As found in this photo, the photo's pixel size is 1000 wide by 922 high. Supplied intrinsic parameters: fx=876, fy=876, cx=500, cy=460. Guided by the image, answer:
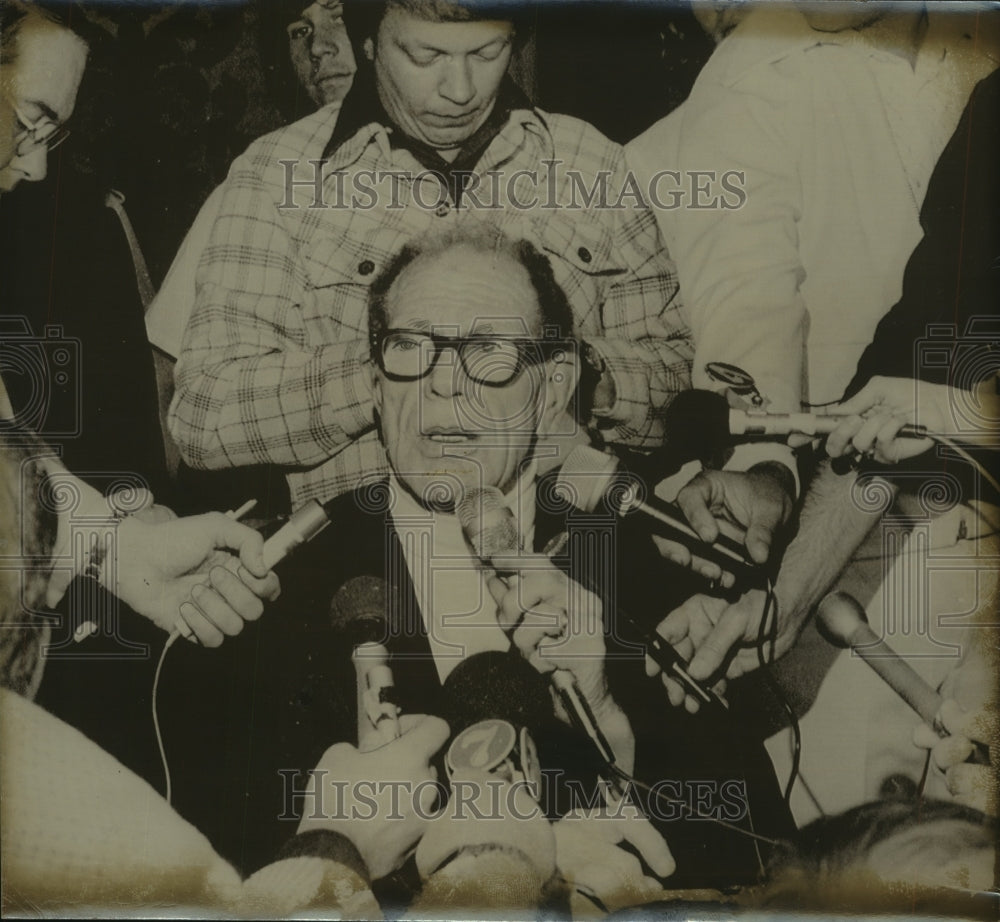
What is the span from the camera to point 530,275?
2.24 m

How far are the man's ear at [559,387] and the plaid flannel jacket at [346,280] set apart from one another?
77 mm

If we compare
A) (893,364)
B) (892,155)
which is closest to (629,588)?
(893,364)

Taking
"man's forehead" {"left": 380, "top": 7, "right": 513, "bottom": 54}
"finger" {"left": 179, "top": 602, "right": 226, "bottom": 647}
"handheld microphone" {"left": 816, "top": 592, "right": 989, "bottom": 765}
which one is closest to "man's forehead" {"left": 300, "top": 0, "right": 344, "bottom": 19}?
"man's forehead" {"left": 380, "top": 7, "right": 513, "bottom": 54}

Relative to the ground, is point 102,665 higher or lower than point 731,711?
higher

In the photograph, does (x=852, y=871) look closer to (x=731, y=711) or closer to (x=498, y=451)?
(x=731, y=711)

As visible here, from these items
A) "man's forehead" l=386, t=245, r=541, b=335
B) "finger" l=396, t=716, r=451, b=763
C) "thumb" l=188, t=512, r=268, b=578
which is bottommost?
"finger" l=396, t=716, r=451, b=763

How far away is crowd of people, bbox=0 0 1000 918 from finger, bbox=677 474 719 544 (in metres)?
0.01

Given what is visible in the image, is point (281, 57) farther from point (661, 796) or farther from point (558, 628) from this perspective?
point (661, 796)

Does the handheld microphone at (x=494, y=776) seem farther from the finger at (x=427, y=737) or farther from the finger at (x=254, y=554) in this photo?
the finger at (x=254, y=554)

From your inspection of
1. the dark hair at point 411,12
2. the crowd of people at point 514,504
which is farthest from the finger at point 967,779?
the dark hair at point 411,12

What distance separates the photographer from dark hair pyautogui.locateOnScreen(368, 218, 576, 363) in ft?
7.32

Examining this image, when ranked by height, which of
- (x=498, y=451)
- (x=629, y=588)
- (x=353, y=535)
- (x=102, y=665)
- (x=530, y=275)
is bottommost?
(x=102, y=665)

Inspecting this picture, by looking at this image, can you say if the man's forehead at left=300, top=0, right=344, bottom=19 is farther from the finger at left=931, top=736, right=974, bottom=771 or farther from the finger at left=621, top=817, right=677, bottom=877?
the finger at left=931, top=736, right=974, bottom=771

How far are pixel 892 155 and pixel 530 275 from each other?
3.29 ft
